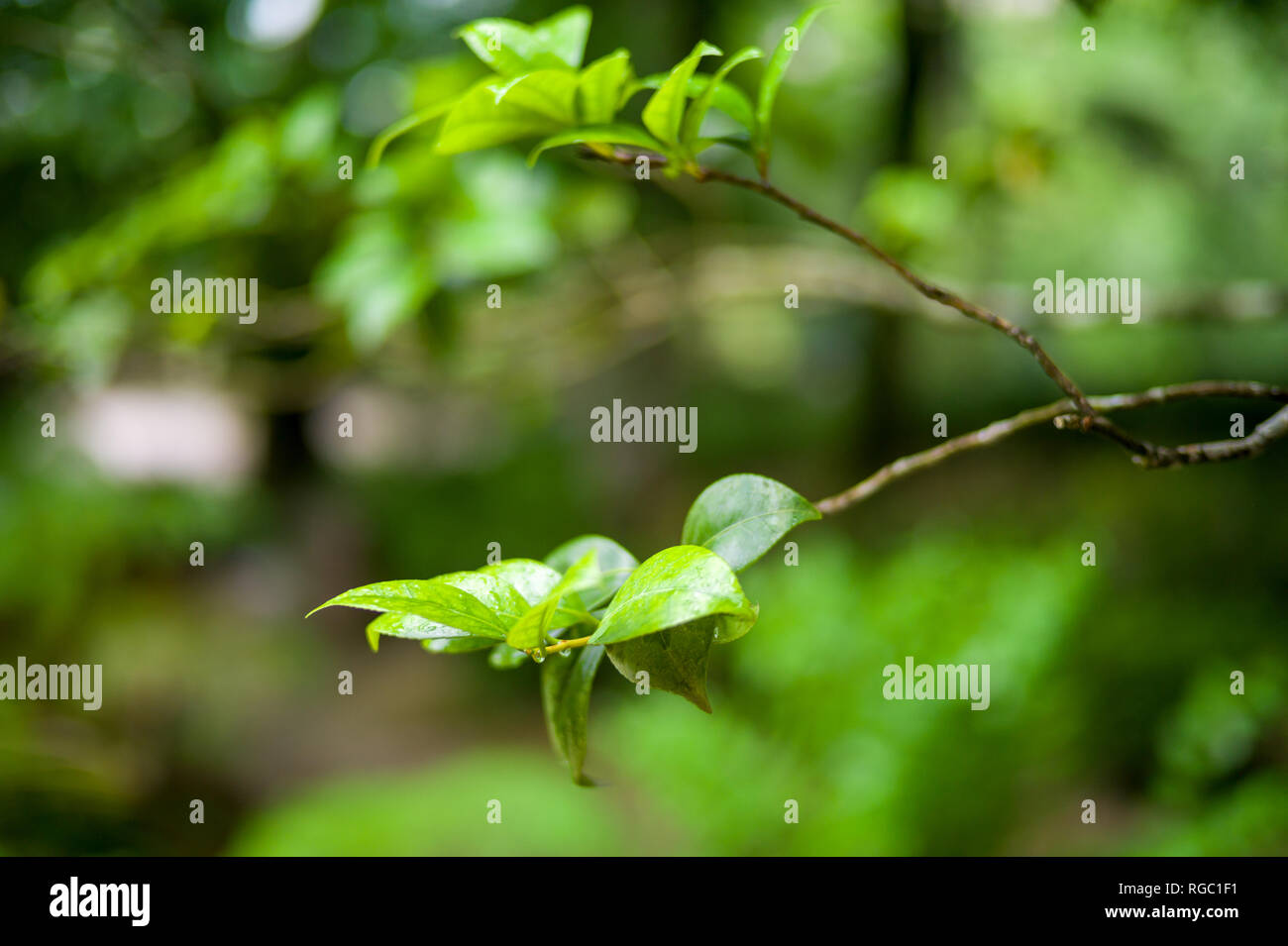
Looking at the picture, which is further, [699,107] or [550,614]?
[699,107]

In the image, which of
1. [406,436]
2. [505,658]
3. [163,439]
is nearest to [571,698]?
[505,658]

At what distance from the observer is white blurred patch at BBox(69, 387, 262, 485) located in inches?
229

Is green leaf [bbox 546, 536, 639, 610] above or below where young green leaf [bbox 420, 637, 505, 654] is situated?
above

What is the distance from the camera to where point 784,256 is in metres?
1.96

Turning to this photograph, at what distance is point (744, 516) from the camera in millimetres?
628

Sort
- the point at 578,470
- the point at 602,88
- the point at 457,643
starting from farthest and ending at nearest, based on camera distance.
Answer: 1. the point at 578,470
2. the point at 602,88
3. the point at 457,643

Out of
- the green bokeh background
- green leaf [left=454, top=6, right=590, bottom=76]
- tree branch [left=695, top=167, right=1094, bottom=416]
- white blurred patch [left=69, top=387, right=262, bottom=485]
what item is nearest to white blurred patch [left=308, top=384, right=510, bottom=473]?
the green bokeh background

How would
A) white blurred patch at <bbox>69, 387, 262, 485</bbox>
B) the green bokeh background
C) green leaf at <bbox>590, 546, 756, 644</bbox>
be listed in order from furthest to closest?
white blurred patch at <bbox>69, 387, 262, 485</bbox>
the green bokeh background
green leaf at <bbox>590, 546, 756, 644</bbox>

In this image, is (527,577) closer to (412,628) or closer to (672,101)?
(412,628)

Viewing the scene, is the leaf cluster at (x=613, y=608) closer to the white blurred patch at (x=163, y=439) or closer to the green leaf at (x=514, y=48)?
the green leaf at (x=514, y=48)

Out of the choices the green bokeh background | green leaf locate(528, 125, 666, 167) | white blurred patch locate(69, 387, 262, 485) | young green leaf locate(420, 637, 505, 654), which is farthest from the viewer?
white blurred patch locate(69, 387, 262, 485)

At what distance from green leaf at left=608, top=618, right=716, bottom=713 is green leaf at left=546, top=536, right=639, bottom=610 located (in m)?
0.08

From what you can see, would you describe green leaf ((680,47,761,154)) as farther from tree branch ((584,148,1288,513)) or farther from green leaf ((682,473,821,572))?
green leaf ((682,473,821,572))

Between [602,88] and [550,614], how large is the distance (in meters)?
0.47
